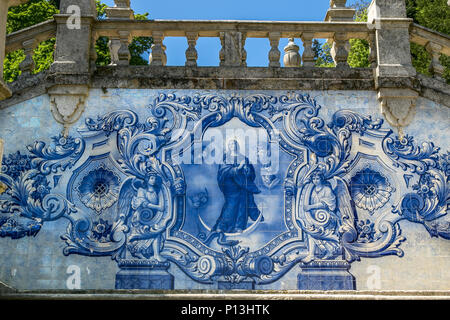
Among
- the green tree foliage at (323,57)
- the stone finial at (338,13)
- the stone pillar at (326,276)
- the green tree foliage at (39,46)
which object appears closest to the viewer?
the stone pillar at (326,276)

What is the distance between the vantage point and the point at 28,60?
10188 mm

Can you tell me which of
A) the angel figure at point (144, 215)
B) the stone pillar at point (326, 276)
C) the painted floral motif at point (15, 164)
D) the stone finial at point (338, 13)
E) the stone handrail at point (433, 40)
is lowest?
the stone pillar at point (326, 276)

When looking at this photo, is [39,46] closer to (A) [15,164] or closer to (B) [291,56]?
(B) [291,56]

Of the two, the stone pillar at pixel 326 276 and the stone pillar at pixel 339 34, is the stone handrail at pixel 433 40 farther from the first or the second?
the stone pillar at pixel 326 276

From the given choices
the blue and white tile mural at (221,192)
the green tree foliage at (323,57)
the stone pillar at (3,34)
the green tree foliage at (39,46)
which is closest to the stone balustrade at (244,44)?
the blue and white tile mural at (221,192)

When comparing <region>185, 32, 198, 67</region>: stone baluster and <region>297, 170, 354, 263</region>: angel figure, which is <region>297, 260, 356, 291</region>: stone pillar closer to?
<region>297, 170, 354, 263</region>: angel figure

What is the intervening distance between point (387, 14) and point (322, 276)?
4.56 meters

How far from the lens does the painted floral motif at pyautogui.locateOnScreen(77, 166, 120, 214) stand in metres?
9.55

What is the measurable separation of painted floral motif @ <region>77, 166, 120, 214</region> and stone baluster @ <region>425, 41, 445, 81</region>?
215 inches

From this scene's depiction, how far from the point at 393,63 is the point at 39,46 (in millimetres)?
12743

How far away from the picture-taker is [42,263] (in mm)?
9289

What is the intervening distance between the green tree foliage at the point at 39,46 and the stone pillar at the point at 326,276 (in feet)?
38.8

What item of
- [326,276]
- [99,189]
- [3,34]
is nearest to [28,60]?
[99,189]

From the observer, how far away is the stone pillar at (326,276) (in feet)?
30.2
